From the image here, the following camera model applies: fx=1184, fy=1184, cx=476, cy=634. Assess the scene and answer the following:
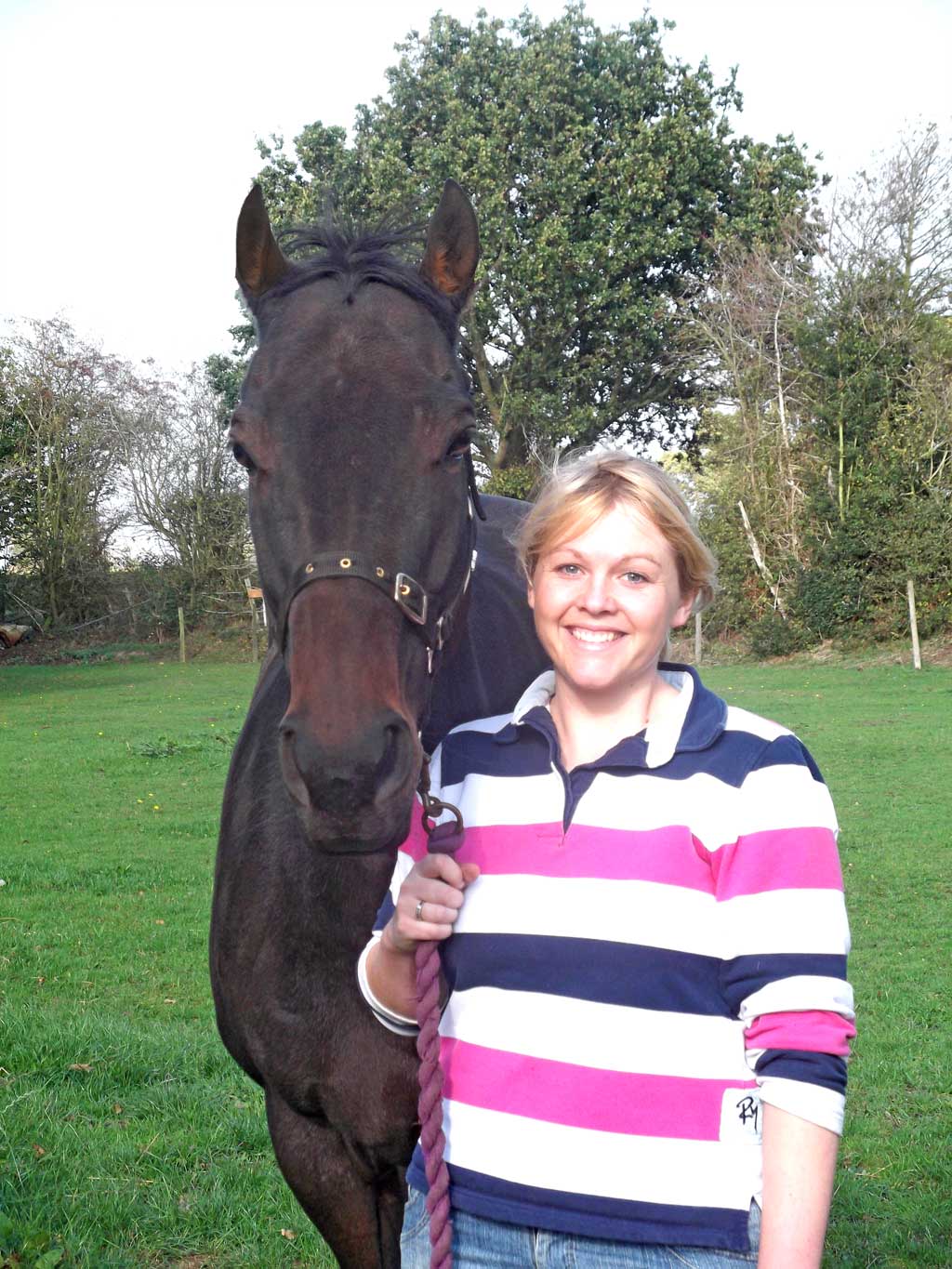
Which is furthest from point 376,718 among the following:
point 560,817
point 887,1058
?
point 887,1058

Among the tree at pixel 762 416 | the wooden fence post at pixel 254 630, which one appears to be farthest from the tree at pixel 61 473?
→ the tree at pixel 762 416

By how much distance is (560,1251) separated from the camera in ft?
5.28

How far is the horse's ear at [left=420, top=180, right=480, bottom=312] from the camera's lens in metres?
2.38

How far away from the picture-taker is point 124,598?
28.3 metres

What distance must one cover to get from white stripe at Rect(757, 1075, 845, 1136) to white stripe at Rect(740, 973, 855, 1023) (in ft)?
0.30

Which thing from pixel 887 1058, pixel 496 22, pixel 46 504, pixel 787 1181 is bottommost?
pixel 887 1058

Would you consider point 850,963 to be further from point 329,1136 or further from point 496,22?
point 496,22

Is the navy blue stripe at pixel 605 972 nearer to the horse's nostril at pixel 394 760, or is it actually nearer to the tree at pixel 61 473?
the horse's nostril at pixel 394 760

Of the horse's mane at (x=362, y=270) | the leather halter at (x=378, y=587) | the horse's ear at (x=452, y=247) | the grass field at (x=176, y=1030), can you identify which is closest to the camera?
the leather halter at (x=378, y=587)

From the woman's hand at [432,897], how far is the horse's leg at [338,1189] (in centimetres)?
102

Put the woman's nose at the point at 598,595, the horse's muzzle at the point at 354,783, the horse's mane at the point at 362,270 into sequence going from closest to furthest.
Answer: the horse's muzzle at the point at 354,783 < the woman's nose at the point at 598,595 < the horse's mane at the point at 362,270

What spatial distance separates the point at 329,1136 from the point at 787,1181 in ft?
4.39

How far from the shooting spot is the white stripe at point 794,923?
1504 mm

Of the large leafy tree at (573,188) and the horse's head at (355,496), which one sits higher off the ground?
the large leafy tree at (573,188)
